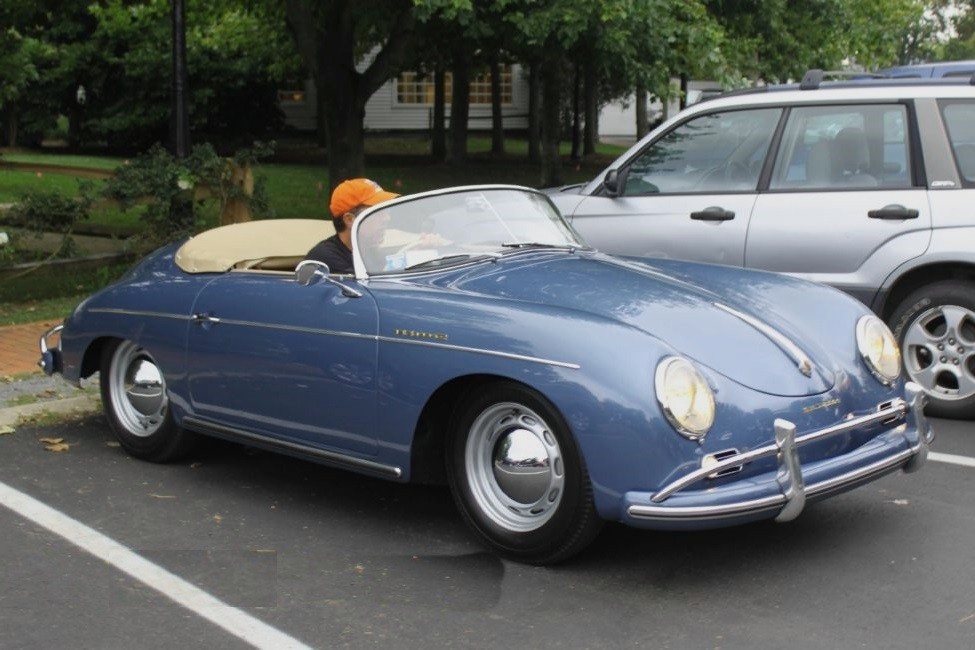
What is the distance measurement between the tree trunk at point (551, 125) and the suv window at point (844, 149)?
13.6 metres

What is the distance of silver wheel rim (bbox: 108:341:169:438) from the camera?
645cm

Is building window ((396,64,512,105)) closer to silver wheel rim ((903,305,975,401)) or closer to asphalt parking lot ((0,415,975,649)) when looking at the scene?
silver wheel rim ((903,305,975,401))

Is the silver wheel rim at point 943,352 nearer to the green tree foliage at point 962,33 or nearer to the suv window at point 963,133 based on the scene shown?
the suv window at point 963,133

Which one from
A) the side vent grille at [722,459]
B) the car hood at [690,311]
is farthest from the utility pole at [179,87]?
the side vent grille at [722,459]

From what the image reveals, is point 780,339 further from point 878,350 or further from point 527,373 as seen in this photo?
point 527,373

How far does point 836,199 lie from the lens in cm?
770

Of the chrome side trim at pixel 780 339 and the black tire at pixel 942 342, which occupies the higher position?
the chrome side trim at pixel 780 339

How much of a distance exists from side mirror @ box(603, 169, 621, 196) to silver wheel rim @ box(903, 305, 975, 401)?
2.00 m

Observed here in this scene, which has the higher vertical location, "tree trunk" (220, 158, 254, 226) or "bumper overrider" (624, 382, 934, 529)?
"tree trunk" (220, 158, 254, 226)

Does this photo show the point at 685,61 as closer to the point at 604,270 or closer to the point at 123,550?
the point at 604,270

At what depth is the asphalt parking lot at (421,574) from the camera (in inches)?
170

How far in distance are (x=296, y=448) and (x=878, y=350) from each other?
95.0 inches

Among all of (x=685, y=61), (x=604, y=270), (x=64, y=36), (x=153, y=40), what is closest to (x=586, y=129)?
(x=153, y=40)

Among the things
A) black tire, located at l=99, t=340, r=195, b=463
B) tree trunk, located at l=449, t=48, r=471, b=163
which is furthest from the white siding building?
black tire, located at l=99, t=340, r=195, b=463
